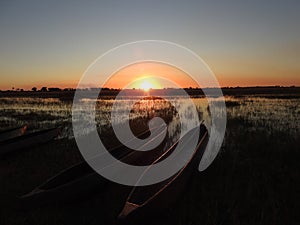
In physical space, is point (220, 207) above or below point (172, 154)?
below

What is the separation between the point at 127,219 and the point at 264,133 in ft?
31.1

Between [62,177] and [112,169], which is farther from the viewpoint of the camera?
[112,169]

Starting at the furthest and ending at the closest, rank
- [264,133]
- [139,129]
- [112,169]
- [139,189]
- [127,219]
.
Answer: [139,129]
[264,133]
[112,169]
[139,189]
[127,219]

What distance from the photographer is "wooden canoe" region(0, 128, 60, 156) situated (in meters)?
8.95

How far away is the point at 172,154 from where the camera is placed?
812 cm

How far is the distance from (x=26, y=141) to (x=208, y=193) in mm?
6385

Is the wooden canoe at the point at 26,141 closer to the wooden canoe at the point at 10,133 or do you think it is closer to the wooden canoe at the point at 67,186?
the wooden canoe at the point at 10,133

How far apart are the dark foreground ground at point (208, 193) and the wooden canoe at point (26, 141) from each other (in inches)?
10.6

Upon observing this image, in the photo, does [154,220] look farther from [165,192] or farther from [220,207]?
[220,207]

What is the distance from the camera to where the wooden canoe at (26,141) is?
29.4ft

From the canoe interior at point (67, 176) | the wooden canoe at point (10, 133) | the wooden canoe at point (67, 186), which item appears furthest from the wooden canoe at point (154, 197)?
the wooden canoe at point (10, 133)

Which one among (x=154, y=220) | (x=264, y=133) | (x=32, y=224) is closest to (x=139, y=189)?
(x=154, y=220)

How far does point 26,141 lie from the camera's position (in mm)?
9734

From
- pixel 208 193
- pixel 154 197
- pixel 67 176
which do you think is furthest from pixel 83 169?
pixel 208 193
